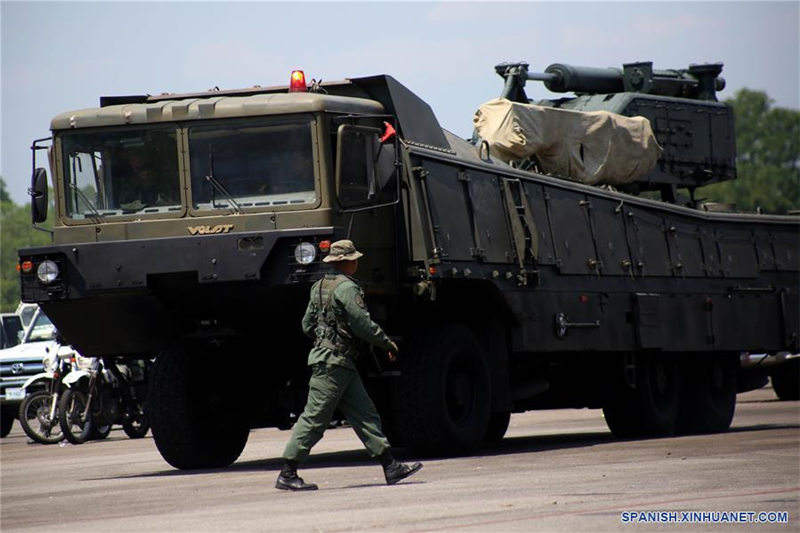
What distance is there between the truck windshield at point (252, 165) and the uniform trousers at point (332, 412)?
2.12 metres

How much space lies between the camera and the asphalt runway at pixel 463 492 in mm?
10438

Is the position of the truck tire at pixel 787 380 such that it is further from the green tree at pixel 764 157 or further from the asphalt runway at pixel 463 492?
the green tree at pixel 764 157

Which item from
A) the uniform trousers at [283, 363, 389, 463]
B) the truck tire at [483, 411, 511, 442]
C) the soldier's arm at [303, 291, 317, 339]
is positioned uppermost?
the soldier's arm at [303, 291, 317, 339]

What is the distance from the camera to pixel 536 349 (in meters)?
17.3

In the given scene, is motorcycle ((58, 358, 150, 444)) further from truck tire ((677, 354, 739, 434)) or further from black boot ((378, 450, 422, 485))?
black boot ((378, 450, 422, 485))

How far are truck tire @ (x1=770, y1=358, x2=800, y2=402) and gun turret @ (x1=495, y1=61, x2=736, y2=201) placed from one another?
8.19 metres

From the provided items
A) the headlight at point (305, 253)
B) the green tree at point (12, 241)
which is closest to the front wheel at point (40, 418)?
the headlight at point (305, 253)

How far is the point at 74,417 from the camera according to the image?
966 inches

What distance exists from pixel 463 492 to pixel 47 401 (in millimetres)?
14267

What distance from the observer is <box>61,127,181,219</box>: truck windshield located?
15164mm

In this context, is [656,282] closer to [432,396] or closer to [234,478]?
[432,396]

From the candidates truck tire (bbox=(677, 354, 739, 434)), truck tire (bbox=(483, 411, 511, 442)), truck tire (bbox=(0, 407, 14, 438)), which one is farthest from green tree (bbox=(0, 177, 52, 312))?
truck tire (bbox=(483, 411, 511, 442))

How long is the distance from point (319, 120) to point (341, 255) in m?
1.90

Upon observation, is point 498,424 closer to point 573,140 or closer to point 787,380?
point 573,140
